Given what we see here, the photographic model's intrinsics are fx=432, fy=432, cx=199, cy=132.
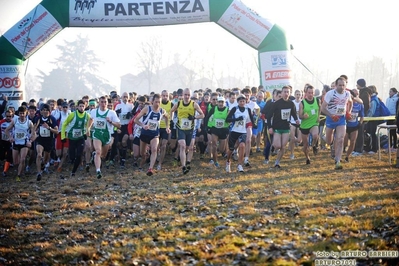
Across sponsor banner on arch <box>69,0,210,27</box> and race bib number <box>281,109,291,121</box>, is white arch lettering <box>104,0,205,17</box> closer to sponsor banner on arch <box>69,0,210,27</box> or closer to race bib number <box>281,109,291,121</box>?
sponsor banner on arch <box>69,0,210,27</box>

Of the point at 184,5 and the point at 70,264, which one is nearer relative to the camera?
the point at 70,264

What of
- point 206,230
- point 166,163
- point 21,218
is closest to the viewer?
point 206,230

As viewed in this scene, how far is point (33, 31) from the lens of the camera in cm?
1811

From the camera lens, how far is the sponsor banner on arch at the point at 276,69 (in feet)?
59.4

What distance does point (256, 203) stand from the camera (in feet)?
26.5

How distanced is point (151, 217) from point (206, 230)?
138cm

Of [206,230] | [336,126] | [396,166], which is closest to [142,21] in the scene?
[336,126]

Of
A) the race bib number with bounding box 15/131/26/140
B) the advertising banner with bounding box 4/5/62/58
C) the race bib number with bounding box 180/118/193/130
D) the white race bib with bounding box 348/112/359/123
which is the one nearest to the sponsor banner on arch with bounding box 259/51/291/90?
the white race bib with bounding box 348/112/359/123

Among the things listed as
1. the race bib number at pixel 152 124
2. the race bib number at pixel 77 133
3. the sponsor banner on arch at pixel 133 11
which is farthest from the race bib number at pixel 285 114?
the sponsor banner on arch at pixel 133 11

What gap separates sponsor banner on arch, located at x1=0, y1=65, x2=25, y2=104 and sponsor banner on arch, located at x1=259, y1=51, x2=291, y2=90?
10651 millimetres

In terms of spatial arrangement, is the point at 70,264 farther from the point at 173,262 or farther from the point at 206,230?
the point at 206,230

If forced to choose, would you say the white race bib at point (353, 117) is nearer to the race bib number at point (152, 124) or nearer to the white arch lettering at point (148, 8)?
the race bib number at point (152, 124)

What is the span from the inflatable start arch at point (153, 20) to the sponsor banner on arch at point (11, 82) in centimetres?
8

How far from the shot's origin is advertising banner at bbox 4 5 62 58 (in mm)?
17953
